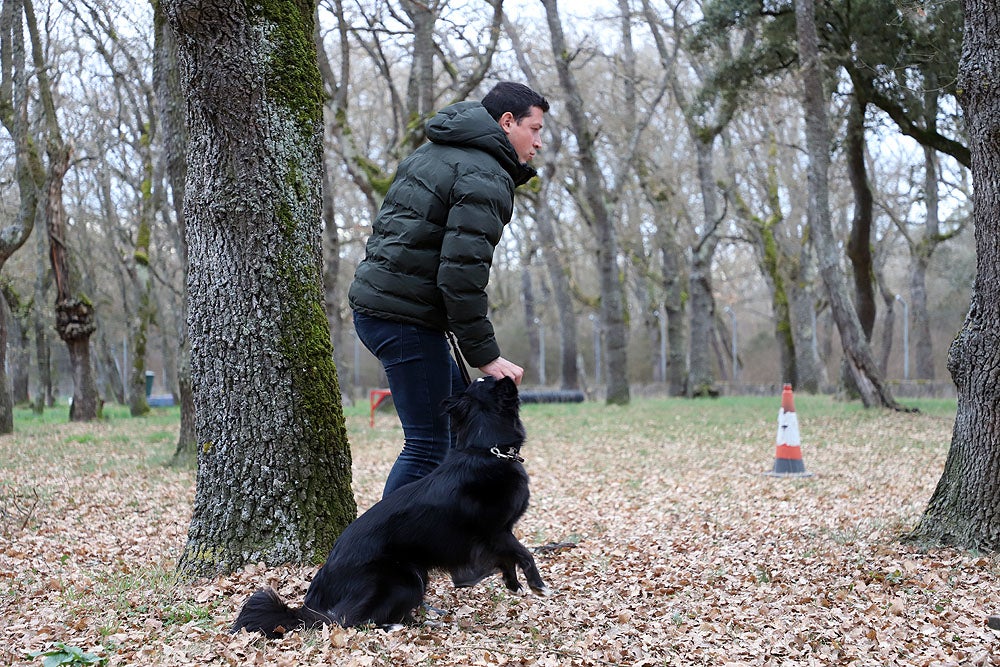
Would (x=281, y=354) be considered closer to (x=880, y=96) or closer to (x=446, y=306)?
(x=446, y=306)

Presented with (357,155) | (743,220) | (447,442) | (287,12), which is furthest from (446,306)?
(743,220)

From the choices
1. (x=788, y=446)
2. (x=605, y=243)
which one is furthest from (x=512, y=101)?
(x=605, y=243)

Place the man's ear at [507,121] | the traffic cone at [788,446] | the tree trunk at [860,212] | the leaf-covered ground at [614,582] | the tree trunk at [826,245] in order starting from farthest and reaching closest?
the tree trunk at [860,212]
the tree trunk at [826,245]
the traffic cone at [788,446]
the man's ear at [507,121]
the leaf-covered ground at [614,582]

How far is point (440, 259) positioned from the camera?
3783mm

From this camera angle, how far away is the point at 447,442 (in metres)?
4.14

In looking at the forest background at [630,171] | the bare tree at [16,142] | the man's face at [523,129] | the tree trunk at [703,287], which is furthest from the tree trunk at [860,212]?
the bare tree at [16,142]

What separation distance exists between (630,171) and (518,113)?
22.5m

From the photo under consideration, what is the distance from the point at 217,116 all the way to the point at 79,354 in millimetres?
13918

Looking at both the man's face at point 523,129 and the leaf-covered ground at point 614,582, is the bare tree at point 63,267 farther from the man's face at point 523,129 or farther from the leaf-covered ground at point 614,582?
the man's face at point 523,129

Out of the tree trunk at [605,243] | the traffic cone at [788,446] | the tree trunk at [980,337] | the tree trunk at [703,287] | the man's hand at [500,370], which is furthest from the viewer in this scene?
the tree trunk at [703,287]

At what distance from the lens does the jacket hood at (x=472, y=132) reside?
3.93m

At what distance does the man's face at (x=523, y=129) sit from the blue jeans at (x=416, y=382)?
980mm

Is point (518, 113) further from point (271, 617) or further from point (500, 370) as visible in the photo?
point (271, 617)

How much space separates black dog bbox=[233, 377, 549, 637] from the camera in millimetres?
3545
